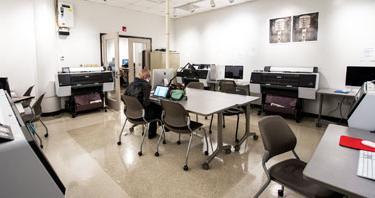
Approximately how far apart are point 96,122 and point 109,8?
11.4ft

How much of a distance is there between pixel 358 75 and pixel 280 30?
1959mm

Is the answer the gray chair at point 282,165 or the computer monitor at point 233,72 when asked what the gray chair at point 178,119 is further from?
the computer monitor at point 233,72

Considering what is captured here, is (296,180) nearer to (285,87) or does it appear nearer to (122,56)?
(285,87)

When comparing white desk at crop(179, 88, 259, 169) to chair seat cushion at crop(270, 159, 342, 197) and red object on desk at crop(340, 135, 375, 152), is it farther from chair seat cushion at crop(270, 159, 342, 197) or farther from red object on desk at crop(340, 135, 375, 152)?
red object on desk at crop(340, 135, 375, 152)

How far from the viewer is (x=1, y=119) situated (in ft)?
2.93

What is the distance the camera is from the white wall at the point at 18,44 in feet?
15.0

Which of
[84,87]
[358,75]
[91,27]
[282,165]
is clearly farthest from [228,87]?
[91,27]

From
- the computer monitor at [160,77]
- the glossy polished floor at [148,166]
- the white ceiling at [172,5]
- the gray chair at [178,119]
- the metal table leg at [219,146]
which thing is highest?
the white ceiling at [172,5]

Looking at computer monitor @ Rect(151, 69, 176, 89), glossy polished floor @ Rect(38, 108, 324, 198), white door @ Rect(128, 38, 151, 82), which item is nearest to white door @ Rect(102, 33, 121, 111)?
white door @ Rect(128, 38, 151, 82)

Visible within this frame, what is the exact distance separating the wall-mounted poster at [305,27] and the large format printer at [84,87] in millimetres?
4741

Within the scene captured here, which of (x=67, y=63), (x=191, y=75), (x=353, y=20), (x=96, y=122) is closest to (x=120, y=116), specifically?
(x=96, y=122)

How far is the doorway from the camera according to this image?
574 cm

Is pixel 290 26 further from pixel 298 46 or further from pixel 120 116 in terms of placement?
pixel 120 116

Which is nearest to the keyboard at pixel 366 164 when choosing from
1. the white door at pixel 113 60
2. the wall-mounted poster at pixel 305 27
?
the wall-mounted poster at pixel 305 27
